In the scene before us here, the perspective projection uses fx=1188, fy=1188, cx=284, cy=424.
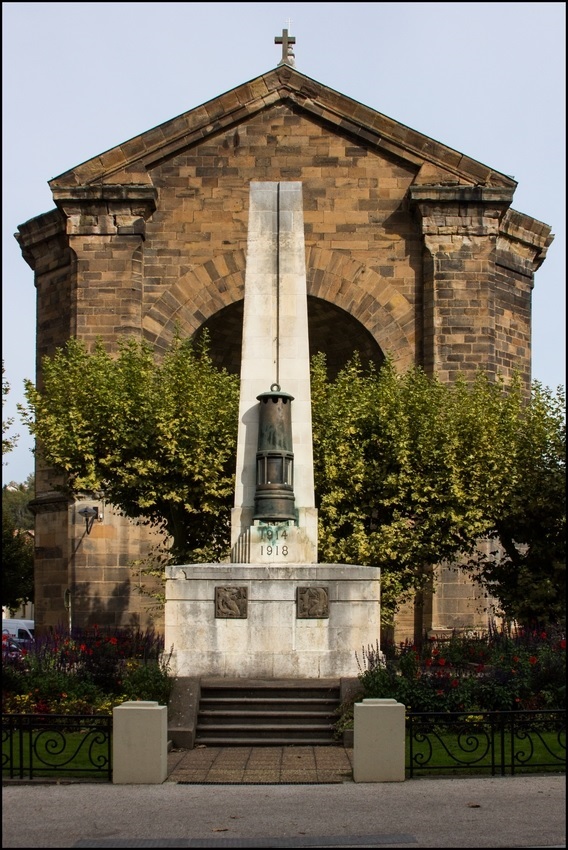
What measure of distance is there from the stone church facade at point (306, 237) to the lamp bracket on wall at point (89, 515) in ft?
3.23

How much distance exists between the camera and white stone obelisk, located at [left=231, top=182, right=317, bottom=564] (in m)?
17.4

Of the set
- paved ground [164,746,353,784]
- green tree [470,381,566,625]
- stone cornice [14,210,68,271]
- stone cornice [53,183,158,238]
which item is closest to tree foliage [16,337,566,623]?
green tree [470,381,566,625]

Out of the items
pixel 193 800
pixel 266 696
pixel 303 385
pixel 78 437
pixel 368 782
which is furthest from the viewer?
pixel 78 437

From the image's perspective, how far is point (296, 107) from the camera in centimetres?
3319

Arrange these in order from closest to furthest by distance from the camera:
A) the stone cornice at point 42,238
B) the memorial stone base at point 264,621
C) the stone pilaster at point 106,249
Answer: the memorial stone base at point 264,621 → the stone pilaster at point 106,249 → the stone cornice at point 42,238

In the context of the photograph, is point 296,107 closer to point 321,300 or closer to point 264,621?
point 321,300

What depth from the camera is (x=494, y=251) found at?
105 ft

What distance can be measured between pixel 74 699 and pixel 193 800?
5309 mm

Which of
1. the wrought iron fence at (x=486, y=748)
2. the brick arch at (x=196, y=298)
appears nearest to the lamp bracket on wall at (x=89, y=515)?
the brick arch at (x=196, y=298)

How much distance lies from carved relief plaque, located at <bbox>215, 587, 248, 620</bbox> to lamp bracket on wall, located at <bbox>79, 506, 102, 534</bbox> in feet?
45.1

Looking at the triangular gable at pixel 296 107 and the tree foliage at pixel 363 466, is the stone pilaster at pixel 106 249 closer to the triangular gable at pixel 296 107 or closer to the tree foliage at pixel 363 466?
the triangular gable at pixel 296 107

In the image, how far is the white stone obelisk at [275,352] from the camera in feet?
57.1

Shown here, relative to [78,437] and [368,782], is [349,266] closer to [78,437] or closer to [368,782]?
[78,437]

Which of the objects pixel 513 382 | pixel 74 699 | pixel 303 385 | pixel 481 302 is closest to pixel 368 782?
pixel 74 699
